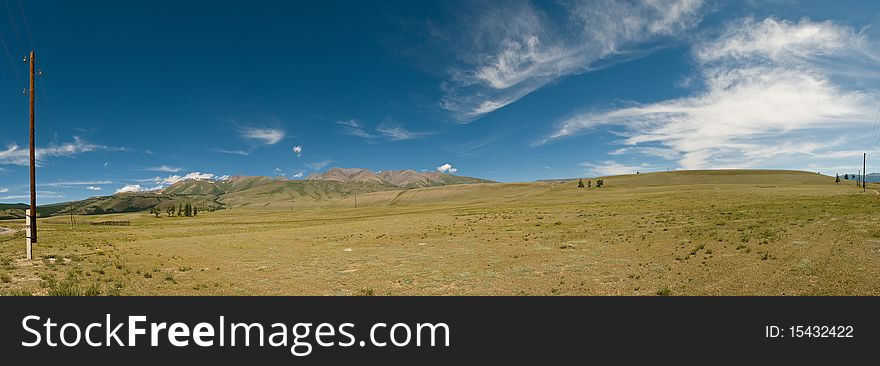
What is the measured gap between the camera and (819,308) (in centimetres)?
1063

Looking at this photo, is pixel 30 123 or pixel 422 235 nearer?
pixel 30 123

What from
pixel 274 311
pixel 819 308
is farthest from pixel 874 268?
pixel 274 311

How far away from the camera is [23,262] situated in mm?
21203

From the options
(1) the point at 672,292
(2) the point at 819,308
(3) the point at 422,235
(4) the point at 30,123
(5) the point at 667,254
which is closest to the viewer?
(2) the point at 819,308

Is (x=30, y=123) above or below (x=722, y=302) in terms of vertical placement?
above

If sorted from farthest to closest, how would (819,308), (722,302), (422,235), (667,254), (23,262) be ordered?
(422,235)
(667,254)
(23,262)
(722,302)
(819,308)

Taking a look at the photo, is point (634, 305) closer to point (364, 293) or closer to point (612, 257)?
point (364, 293)

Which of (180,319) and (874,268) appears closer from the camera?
(180,319)

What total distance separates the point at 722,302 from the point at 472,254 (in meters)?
17.3

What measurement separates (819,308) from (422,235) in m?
33.5

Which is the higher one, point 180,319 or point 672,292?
point 180,319

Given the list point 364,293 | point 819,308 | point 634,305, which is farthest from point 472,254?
point 819,308

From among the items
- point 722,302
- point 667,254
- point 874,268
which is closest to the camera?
point 722,302

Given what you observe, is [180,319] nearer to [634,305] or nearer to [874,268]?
[634,305]
